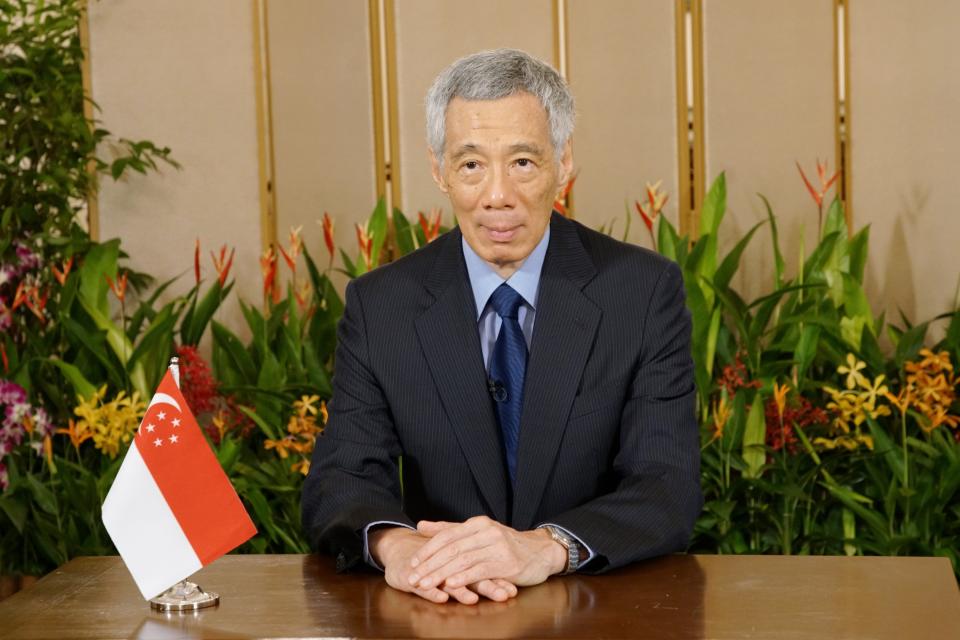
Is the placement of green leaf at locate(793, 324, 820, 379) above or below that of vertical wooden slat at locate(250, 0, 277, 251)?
below

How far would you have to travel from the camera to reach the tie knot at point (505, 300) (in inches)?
81.2

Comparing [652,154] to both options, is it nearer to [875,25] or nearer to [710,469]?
[875,25]

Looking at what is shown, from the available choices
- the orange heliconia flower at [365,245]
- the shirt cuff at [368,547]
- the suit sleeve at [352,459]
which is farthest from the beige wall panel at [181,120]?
the shirt cuff at [368,547]

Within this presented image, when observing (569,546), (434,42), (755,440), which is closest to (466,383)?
(569,546)

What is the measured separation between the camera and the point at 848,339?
3439 millimetres

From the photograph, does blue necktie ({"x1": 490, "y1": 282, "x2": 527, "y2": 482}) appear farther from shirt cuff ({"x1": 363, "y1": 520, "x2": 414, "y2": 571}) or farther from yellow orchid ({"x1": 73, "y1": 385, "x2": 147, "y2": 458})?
yellow orchid ({"x1": 73, "y1": 385, "x2": 147, "y2": 458})

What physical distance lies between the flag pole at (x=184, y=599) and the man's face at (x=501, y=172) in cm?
60

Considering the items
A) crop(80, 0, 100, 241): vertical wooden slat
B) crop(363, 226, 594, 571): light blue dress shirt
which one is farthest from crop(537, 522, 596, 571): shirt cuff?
crop(80, 0, 100, 241): vertical wooden slat

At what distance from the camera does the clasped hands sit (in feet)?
5.04

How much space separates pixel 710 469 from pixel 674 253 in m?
0.67

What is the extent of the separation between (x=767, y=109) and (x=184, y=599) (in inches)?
124

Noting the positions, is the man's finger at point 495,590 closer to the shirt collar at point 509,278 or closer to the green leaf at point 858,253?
the shirt collar at point 509,278

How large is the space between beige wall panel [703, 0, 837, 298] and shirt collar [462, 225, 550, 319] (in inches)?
88.2

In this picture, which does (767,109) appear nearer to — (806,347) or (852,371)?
(806,347)
